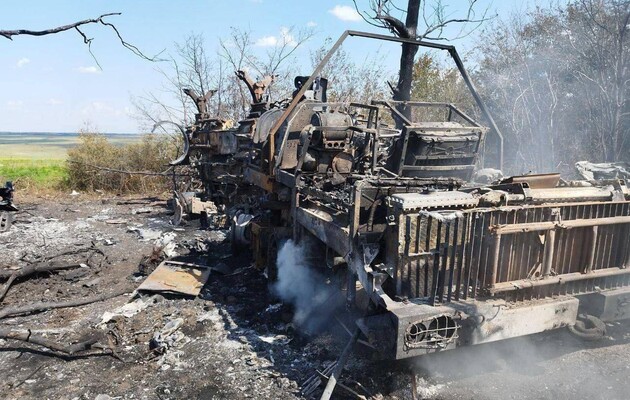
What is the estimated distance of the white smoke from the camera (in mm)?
5125

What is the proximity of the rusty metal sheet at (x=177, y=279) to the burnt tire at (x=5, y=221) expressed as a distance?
628 centimetres

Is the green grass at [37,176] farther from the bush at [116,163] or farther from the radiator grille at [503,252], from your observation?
the radiator grille at [503,252]

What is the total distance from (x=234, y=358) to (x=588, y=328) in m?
3.27

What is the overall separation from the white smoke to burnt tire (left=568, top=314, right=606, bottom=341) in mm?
2383

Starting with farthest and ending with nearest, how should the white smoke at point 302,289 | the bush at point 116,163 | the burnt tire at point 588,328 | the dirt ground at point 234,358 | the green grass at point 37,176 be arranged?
the green grass at point 37,176 → the bush at point 116,163 → the white smoke at point 302,289 → the burnt tire at point 588,328 → the dirt ground at point 234,358

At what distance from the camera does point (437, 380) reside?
383 centimetres

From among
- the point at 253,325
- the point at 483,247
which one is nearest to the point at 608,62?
the point at 483,247

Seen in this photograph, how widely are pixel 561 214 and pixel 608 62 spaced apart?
812 cm

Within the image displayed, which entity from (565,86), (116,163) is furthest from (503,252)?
(116,163)

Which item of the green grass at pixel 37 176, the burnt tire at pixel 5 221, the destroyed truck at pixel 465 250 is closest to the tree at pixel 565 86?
the destroyed truck at pixel 465 250

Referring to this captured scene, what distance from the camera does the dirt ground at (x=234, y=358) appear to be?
12.4ft

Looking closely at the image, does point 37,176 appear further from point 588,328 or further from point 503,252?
point 588,328

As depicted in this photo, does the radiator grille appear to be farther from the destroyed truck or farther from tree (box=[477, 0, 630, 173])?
tree (box=[477, 0, 630, 173])

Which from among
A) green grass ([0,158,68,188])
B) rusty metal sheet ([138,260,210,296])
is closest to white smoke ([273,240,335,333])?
rusty metal sheet ([138,260,210,296])
